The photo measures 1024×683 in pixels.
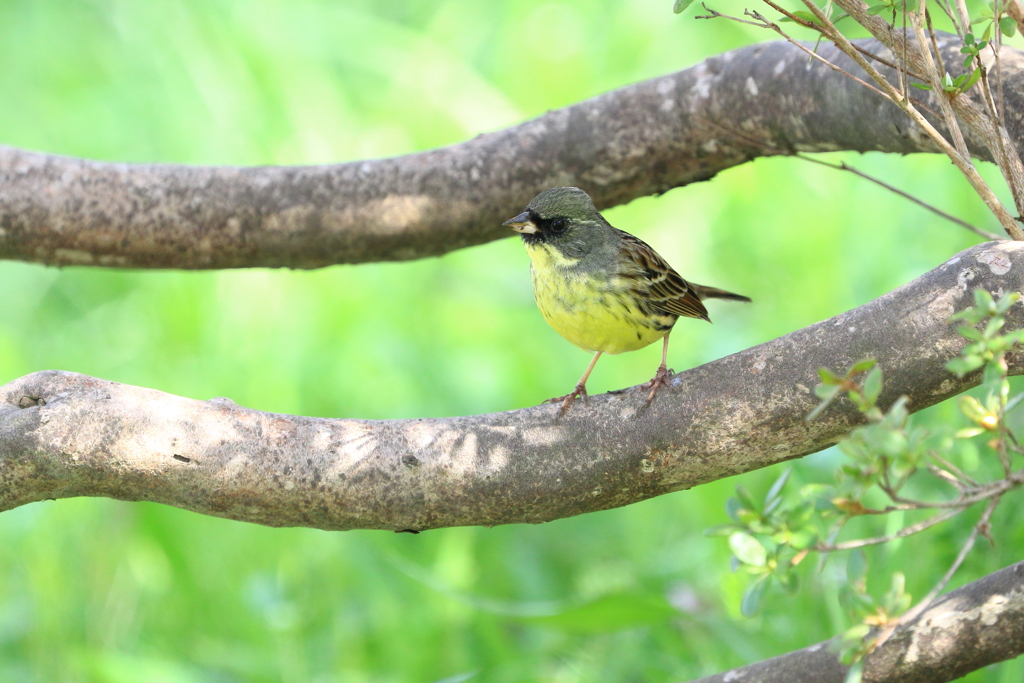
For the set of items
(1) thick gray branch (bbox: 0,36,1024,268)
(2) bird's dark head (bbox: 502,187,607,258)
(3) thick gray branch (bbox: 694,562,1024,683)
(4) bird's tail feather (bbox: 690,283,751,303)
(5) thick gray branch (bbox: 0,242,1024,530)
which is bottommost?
(3) thick gray branch (bbox: 694,562,1024,683)

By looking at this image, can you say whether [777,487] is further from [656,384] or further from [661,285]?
[661,285]

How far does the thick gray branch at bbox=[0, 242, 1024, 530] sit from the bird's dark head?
30.8 inches

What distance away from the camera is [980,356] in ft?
3.94

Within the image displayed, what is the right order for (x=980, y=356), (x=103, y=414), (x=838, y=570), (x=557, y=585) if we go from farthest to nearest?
(x=557, y=585)
(x=838, y=570)
(x=103, y=414)
(x=980, y=356)

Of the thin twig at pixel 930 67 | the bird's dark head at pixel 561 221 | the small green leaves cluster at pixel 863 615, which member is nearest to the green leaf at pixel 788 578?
the small green leaves cluster at pixel 863 615

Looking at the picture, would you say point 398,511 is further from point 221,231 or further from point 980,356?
point 221,231

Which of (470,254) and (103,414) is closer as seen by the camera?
(103,414)

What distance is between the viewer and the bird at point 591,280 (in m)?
2.50

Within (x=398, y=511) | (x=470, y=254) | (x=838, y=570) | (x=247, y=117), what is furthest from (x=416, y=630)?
(x=247, y=117)

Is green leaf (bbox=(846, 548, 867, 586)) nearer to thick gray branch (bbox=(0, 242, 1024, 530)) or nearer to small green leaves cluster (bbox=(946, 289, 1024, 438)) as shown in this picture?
small green leaves cluster (bbox=(946, 289, 1024, 438))

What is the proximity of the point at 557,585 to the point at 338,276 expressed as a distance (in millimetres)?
2385

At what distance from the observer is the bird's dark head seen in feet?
8.48

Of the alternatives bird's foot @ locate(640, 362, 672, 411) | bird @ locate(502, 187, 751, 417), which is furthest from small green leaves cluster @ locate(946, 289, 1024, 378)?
bird @ locate(502, 187, 751, 417)

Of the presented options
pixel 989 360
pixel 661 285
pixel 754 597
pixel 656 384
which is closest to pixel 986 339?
pixel 989 360
